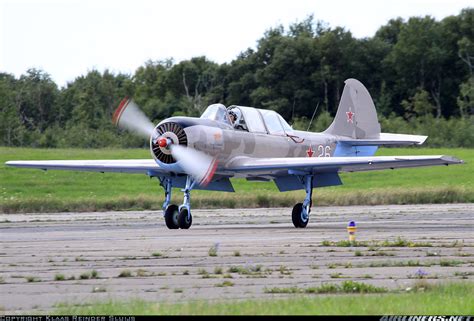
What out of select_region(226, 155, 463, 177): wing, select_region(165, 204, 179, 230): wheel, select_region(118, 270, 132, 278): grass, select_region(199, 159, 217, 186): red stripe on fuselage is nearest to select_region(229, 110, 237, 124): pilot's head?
select_region(226, 155, 463, 177): wing

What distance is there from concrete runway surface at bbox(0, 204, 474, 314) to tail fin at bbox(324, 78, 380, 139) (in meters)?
4.40

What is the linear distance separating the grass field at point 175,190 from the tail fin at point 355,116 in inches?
253

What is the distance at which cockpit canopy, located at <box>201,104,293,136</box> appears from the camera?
78.8ft

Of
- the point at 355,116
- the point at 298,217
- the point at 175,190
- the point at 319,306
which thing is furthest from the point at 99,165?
the point at 319,306

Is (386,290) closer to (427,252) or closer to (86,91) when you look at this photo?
(427,252)

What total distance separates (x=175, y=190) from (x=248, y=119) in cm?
1699

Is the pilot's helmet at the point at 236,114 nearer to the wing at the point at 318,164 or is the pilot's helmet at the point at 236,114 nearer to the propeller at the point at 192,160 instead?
the wing at the point at 318,164

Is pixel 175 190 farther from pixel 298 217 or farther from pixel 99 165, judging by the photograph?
pixel 298 217

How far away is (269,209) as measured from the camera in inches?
1345

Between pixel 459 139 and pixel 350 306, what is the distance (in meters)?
53.3

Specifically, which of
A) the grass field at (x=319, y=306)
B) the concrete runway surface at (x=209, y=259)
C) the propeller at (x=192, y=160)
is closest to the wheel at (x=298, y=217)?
the concrete runway surface at (x=209, y=259)

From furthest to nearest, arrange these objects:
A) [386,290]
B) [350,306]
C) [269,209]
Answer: [269,209] → [386,290] → [350,306]

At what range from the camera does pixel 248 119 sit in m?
24.7

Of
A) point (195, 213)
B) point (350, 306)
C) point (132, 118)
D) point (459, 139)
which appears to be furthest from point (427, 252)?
point (459, 139)
